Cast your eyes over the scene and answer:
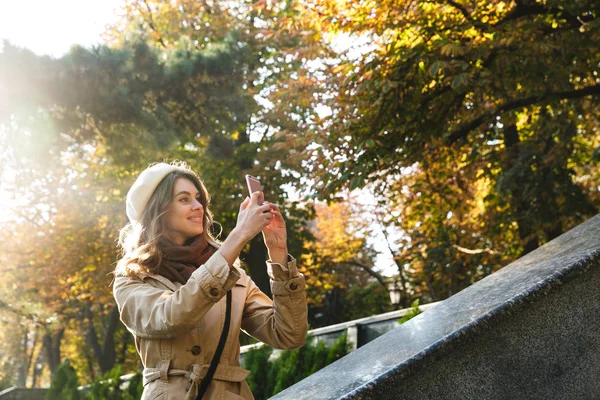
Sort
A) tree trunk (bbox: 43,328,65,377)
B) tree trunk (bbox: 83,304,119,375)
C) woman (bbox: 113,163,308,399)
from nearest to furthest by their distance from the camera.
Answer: woman (bbox: 113,163,308,399), tree trunk (bbox: 83,304,119,375), tree trunk (bbox: 43,328,65,377)

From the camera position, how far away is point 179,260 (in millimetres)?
2783

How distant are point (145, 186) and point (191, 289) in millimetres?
651

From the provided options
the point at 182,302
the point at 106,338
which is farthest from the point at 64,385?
the point at 106,338

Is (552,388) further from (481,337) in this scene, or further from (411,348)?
(411,348)

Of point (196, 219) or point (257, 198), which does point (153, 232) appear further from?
point (257, 198)

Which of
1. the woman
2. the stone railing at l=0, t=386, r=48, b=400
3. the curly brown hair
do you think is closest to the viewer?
the woman

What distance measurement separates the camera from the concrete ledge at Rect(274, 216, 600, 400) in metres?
2.35

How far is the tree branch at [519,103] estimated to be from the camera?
9.03 meters

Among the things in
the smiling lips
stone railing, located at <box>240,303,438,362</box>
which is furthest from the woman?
stone railing, located at <box>240,303,438,362</box>

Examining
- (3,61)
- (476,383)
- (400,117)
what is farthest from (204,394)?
(3,61)

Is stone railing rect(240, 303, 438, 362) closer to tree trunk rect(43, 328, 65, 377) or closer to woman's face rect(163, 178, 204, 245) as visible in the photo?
woman's face rect(163, 178, 204, 245)

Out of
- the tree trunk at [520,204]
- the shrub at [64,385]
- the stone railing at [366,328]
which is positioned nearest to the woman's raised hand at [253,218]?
the stone railing at [366,328]

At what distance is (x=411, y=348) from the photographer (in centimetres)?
244

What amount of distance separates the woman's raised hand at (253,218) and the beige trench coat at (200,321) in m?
0.13
